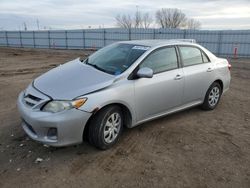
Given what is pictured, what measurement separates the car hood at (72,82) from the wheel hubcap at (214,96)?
8.97ft

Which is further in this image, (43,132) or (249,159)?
(249,159)

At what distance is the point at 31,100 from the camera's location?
12.7 feet

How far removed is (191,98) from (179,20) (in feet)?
200

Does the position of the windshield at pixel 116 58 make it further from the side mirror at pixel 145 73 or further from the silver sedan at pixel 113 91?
the side mirror at pixel 145 73

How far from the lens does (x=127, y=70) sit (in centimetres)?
425

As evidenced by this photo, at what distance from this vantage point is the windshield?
4.43m

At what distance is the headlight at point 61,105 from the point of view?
3.61m

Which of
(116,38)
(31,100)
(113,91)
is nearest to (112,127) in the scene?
(113,91)

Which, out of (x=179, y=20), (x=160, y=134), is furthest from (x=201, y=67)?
(x=179, y=20)

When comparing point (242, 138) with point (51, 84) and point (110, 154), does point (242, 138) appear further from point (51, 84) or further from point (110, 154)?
point (51, 84)

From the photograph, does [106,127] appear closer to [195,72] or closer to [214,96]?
[195,72]

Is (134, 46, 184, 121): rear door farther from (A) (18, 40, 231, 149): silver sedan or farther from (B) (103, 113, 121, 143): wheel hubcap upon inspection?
(B) (103, 113, 121, 143): wheel hubcap

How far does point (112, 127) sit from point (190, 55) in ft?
7.70

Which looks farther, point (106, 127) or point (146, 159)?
point (106, 127)
